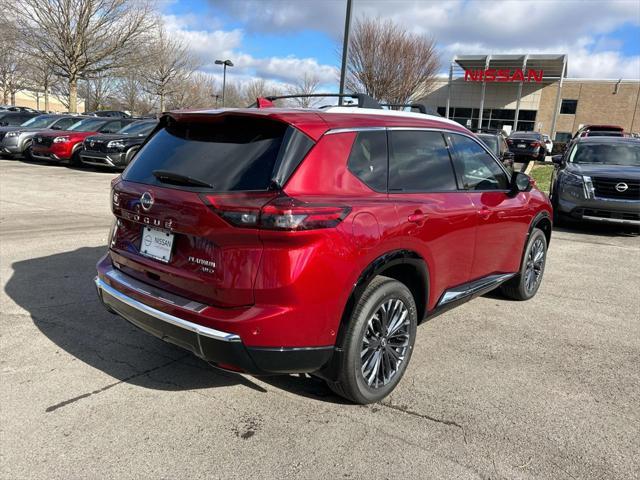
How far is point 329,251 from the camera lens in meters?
2.66

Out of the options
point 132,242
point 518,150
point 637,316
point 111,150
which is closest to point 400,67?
point 518,150

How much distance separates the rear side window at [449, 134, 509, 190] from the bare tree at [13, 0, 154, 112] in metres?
28.3

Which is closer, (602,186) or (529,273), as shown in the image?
(529,273)

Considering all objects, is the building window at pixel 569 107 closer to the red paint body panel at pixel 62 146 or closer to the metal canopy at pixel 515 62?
the metal canopy at pixel 515 62

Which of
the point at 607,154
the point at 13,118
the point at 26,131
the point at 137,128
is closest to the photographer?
the point at 607,154

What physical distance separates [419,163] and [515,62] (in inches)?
1835

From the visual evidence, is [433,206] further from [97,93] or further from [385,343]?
[97,93]

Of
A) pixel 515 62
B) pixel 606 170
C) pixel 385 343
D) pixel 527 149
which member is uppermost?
pixel 515 62

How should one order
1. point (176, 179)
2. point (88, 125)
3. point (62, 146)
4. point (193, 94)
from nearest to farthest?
point (176, 179), point (62, 146), point (88, 125), point (193, 94)

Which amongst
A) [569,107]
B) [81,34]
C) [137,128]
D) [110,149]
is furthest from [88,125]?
[569,107]

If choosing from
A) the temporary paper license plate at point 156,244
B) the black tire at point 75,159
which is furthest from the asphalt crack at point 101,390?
the black tire at point 75,159

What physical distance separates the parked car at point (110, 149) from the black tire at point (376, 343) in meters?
12.8

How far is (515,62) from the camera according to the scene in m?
44.6

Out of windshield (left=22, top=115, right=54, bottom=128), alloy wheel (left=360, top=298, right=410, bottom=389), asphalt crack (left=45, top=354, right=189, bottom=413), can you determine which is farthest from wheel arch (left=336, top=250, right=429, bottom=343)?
windshield (left=22, top=115, right=54, bottom=128)
